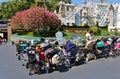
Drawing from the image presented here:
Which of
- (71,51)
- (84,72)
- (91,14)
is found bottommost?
(91,14)

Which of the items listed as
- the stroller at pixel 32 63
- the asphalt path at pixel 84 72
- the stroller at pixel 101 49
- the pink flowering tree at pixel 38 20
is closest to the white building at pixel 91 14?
the pink flowering tree at pixel 38 20

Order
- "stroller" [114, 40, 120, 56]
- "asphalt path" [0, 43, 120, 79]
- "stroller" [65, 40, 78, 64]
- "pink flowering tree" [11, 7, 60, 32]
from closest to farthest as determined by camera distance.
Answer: "asphalt path" [0, 43, 120, 79]
"stroller" [65, 40, 78, 64]
"stroller" [114, 40, 120, 56]
"pink flowering tree" [11, 7, 60, 32]

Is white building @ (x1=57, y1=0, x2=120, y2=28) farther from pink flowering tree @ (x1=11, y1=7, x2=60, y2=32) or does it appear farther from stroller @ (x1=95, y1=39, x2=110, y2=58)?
stroller @ (x1=95, y1=39, x2=110, y2=58)

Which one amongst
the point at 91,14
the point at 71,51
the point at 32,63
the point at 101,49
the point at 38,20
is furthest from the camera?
the point at 91,14

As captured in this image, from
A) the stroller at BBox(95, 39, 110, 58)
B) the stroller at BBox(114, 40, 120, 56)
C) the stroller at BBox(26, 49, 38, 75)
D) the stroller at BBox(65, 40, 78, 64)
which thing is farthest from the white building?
the stroller at BBox(26, 49, 38, 75)

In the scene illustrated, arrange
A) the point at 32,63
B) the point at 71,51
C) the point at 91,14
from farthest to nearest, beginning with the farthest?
the point at 91,14 < the point at 71,51 < the point at 32,63

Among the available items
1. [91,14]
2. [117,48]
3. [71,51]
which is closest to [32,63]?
[71,51]

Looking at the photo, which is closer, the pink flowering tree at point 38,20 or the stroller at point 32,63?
the stroller at point 32,63

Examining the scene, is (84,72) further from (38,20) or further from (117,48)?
(38,20)

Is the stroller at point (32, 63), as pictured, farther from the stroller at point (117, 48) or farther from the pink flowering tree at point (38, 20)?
the pink flowering tree at point (38, 20)

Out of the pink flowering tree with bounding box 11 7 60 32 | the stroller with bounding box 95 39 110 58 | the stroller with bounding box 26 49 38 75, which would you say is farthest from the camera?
the pink flowering tree with bounding box 11 7 60 32

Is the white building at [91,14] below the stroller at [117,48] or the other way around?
below

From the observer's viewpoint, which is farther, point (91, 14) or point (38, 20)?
point (91, 14)

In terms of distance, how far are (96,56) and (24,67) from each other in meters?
3.64
